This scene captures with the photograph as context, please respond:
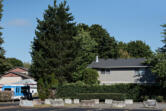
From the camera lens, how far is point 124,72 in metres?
55.7

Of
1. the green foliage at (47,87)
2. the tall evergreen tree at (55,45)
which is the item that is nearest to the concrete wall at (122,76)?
the tall evergreen tree at (55,45)

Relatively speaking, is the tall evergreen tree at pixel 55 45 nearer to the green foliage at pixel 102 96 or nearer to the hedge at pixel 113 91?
the hedge at pixel 113 91

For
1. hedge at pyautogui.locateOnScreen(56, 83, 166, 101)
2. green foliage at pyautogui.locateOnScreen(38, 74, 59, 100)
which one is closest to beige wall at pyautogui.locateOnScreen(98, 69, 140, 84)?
hedge at pyautogui.locateOnScreen(56, 83, 166, 101)

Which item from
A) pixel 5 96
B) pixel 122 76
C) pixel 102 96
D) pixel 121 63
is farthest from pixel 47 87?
pixel 121 63

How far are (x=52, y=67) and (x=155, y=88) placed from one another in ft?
61.3

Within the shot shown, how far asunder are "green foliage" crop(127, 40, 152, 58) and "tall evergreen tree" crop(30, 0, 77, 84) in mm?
43207

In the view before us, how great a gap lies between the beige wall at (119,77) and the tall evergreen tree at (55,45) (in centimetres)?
648

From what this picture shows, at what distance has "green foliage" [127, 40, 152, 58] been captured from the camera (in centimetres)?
9600

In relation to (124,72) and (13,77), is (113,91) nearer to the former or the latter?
(124,72)

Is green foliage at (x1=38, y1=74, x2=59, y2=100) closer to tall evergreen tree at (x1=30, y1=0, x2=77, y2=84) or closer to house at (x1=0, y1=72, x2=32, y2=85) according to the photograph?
tall evergreen tree at (x1=30, y1=0, x2=77, y2=84)

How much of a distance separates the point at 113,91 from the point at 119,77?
9641 millimetres

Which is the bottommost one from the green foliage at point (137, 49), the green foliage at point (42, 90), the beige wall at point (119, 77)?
the green foliage at point (42, 90)

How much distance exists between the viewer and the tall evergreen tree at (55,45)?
53562mm

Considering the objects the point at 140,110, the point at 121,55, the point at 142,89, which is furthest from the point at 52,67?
the point at 121,55
